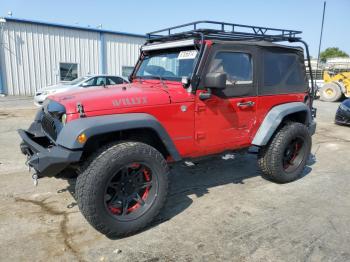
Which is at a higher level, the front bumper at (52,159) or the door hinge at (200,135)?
the door hinge at (200,135)

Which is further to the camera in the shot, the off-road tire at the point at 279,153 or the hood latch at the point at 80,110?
the off-road tire at the point at 279,153

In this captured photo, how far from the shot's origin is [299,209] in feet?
12.7

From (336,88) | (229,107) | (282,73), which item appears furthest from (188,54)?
(336,88)

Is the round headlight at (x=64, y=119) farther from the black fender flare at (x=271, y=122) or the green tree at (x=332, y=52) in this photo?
the green tree at (x=332, y=52)

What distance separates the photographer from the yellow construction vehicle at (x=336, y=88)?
17.0 meters

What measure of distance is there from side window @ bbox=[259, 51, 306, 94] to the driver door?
307mm

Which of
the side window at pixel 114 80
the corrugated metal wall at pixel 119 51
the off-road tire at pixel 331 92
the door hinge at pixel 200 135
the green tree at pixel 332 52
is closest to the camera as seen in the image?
the door hinge at pixel 200 135

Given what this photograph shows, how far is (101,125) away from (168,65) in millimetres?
1571

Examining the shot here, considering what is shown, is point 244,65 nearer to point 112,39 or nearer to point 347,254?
point 347,254

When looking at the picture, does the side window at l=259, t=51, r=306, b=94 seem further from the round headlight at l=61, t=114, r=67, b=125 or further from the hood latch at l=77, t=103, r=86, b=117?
the round headlight at l=61, t=114, r=67, b=125

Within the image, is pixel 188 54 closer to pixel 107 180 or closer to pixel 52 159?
pixel 107 180

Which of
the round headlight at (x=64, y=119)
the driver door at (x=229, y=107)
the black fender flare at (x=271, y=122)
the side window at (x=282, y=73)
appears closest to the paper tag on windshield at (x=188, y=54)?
the driver door at (x=229, y=107)

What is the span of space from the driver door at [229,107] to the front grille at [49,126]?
157 cm

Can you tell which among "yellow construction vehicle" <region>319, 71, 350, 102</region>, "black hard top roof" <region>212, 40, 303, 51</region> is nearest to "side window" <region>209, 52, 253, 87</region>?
"black hard top roof" <region>212, 40, 303, 51</region>
